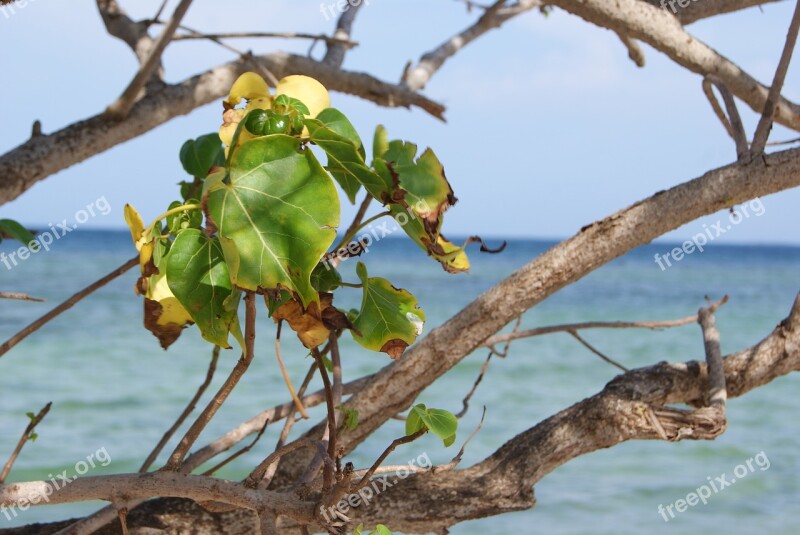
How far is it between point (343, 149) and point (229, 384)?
27 cm

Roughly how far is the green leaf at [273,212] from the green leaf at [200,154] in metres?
0.47

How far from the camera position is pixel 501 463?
1208 mm

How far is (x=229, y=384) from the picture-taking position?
2.59ft

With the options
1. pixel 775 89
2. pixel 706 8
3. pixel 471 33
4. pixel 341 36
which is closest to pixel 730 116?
pixel 775 89

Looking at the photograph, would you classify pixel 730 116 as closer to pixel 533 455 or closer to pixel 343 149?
pixel 533 455

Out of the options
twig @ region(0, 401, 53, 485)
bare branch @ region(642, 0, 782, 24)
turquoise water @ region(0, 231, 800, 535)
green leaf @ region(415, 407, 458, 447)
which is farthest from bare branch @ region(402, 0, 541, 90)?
green leaf @ region(415, 407, 458, 447)

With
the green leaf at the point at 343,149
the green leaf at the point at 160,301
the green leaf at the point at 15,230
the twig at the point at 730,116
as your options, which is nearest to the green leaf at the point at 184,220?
the green leaf at the point at 160,301

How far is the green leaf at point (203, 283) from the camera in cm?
64

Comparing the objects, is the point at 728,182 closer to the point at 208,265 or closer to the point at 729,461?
the point at 208,265

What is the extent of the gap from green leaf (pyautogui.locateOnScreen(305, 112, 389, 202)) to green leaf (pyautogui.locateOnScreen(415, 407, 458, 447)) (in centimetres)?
25

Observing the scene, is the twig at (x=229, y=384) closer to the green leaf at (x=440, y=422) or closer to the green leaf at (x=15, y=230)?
the green leaf at (x=440, y=422)

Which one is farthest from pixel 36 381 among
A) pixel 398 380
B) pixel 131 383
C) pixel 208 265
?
pixel 208 265

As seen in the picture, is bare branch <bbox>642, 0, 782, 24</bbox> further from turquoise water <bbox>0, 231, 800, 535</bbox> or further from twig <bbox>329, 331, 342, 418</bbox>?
turquoise water <bbox>0, 231, 800, 535</bbox>

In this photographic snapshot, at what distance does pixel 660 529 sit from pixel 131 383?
4088mm
